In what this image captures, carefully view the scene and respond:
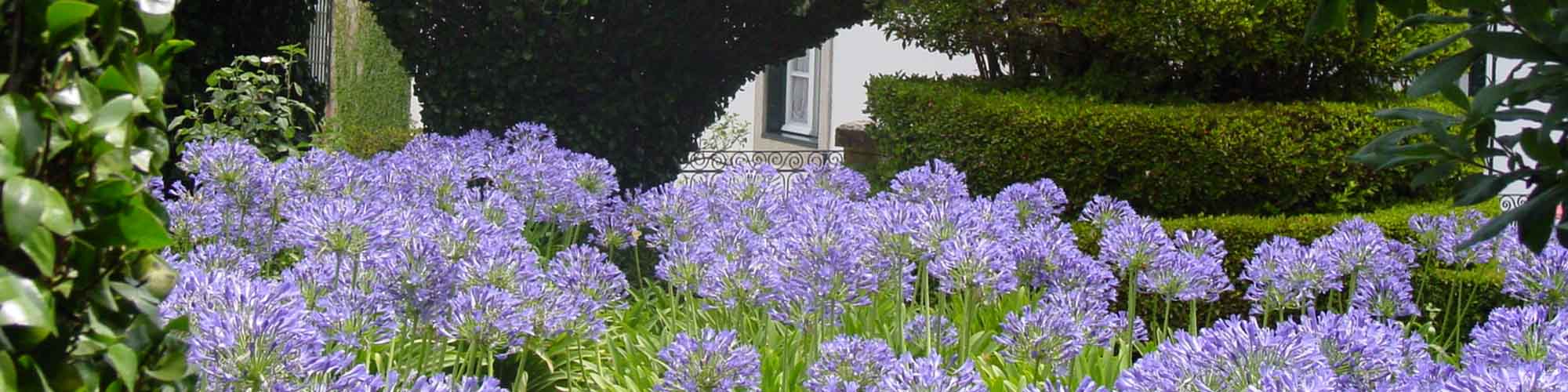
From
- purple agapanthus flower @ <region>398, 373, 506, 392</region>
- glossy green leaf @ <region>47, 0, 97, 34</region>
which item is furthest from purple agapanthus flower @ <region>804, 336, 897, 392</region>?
glossy green leaf @ <region>47, 0, 97, 34</region>

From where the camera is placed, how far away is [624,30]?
7.62 metres

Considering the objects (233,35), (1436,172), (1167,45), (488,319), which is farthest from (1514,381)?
(233,35)

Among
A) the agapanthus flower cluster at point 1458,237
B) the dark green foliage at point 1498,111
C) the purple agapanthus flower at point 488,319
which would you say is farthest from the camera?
the agapanthus flower cluster at point 1458,237

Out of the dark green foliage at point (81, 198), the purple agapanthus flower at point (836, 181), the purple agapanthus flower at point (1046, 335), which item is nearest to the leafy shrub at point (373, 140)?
the purple agapanthus flower at point (836, 181)

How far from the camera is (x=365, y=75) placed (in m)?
15.5

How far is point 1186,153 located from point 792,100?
6960 millimetres

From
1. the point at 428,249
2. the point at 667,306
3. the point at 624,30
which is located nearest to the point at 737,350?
the point at 428,249

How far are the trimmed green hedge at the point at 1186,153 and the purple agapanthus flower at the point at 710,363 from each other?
413 cm

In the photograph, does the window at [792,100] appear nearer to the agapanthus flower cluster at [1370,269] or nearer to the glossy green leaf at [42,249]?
the agapanthus flower cluster at [1370,269]

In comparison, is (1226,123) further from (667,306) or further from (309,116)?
(309,116)

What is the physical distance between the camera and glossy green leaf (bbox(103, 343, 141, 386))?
143 centimetres

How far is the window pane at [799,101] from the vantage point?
504 inches

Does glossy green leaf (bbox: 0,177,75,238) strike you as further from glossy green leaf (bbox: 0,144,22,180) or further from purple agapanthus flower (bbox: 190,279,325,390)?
purple agapanthus flower (bbox: 190,279,325,390)

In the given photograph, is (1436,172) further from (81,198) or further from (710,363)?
(81,198)
